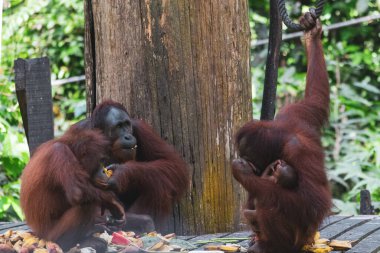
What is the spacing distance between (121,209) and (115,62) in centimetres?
98

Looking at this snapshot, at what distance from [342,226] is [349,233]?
270 mm

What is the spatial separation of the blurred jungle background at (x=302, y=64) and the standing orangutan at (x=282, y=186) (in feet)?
14.1

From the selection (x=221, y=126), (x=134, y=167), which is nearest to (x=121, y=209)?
(x=134, y=167)

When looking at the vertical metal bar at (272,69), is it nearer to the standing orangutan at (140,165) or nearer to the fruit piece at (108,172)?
the standing orangutan at (140,165)

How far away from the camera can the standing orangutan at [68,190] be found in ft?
11.9

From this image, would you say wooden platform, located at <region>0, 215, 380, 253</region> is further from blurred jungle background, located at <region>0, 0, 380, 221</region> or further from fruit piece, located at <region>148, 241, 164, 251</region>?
blurred jungle background, located at <region>0, 0, 380, 221</region>

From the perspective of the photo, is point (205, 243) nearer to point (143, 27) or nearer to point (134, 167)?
point (134, 167)

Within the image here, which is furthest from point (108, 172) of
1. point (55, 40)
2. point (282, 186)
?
point (55, 40)

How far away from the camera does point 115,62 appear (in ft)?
14.8

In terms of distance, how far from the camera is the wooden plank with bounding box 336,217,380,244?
401 centimetres

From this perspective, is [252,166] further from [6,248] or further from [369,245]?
[6,248]

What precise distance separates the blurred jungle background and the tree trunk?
355 centimetres

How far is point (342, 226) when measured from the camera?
4438mm

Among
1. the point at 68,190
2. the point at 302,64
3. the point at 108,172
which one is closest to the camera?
the point at 68,190
